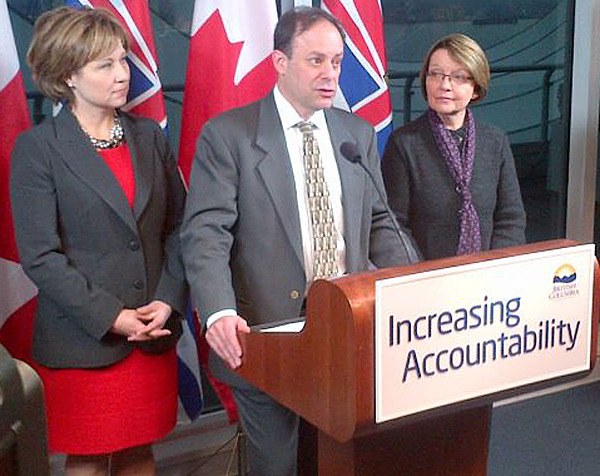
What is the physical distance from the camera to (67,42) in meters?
2.14

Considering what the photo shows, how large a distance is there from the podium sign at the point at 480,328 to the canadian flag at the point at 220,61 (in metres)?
1.39

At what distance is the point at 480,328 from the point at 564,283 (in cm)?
20

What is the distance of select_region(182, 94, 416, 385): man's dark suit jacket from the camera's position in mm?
1977

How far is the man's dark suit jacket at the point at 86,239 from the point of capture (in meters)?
2.14

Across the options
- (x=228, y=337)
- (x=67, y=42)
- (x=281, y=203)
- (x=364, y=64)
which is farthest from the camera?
(x=364, y=64)

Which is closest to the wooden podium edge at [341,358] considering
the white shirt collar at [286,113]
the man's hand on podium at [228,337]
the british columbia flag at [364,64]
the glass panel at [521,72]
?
the man's hand on podium at [228,337]

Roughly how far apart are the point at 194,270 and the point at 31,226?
0.47 metres

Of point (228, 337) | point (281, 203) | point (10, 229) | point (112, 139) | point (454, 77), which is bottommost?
point (228, 337)

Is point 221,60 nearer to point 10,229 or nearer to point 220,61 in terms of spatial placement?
point 220,61

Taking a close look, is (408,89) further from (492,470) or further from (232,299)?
(232,299)

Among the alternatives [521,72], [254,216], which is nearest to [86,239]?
[254,216]

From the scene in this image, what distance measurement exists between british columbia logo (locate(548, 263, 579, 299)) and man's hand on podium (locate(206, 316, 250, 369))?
563mm

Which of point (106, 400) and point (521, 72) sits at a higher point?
point (521, 72)

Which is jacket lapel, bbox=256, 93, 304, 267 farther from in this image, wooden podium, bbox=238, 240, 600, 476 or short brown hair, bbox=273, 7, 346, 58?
wooden podium, bbox=238, 240, 600, 476
